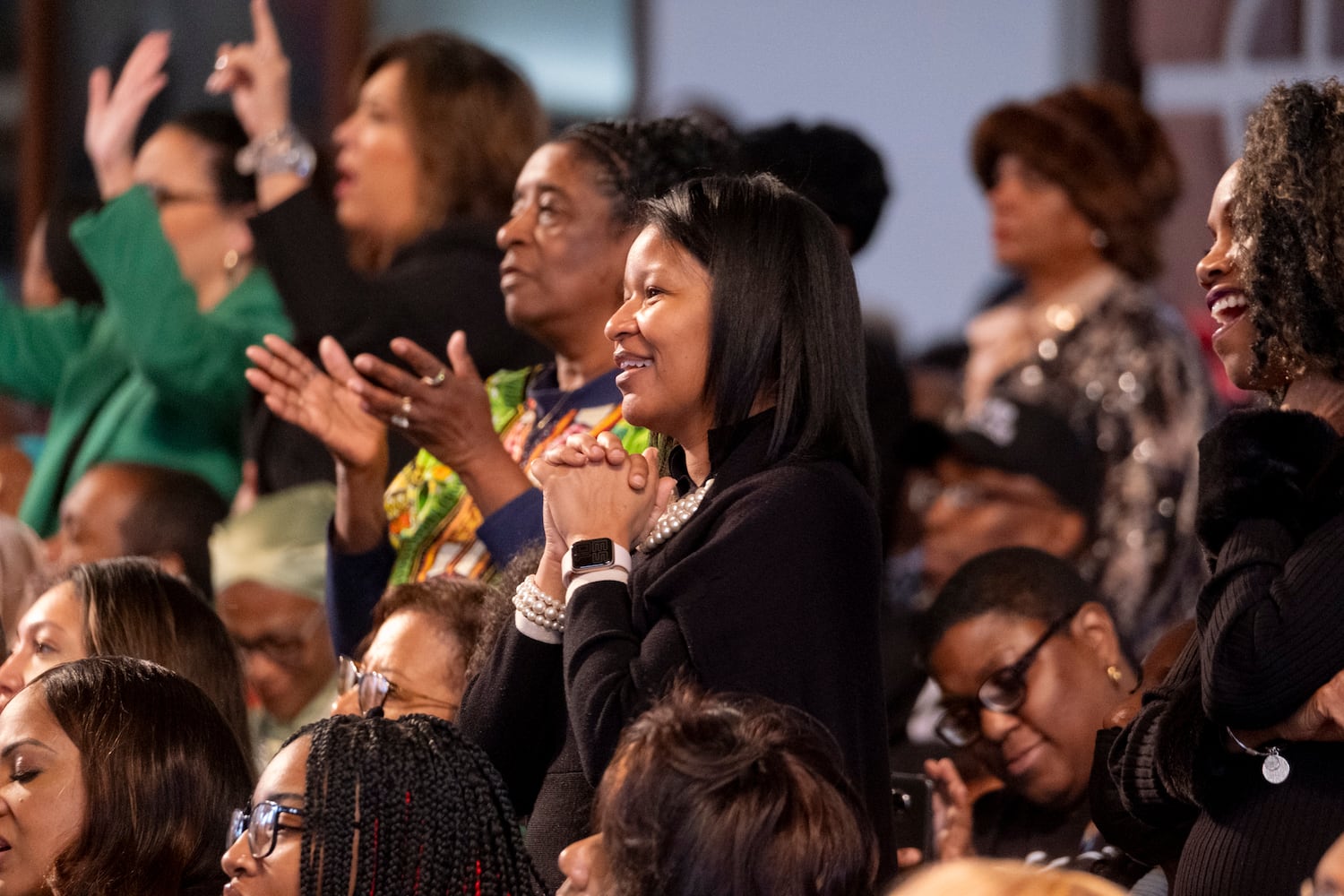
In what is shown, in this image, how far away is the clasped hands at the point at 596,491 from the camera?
235 centimetres

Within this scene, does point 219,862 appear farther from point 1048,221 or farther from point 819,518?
point 1048,221

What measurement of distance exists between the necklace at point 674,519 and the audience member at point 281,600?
1.68 meters

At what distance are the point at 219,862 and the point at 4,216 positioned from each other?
5.28 m

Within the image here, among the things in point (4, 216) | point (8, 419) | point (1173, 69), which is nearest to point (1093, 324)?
point (1173, 69)

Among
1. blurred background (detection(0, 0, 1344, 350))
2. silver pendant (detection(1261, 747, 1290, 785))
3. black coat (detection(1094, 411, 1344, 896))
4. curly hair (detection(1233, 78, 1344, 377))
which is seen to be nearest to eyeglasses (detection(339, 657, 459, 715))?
black coat (detection(1094, 411, 1344, 896))

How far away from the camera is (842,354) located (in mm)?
2359

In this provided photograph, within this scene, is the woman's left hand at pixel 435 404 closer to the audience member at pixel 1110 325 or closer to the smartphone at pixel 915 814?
the smartphone at pixel 915 814

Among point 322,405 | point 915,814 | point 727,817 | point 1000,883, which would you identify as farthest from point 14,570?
point 1000,883

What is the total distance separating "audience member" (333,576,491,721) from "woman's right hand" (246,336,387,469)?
17.7 inches

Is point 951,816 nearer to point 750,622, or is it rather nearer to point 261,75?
point 750,622

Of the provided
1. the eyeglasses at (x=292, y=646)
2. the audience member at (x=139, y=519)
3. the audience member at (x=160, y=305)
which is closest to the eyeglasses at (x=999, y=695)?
the eyeglasses at (x=292, y=646)

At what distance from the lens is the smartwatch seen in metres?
2.31

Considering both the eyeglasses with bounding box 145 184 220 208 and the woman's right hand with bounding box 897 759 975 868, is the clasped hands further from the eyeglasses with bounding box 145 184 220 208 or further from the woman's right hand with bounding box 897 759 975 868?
the eyeglasses with bounding box 145 184 220 208

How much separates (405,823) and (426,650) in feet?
1.99
